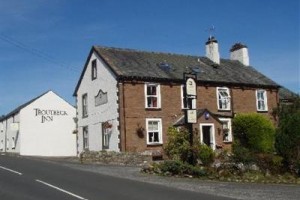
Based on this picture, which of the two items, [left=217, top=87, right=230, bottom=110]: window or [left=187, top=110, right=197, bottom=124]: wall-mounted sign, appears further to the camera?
[left=217, top=87, right=230, bottom=110]: window

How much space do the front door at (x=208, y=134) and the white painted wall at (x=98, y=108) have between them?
20.7 ft

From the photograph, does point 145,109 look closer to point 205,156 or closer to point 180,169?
point 205,156

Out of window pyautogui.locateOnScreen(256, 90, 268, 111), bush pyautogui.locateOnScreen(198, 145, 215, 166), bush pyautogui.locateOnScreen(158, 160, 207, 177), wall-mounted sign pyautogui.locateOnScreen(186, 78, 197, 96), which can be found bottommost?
bush pyautogui.locateOnScreen(158, 160, 207, 177)

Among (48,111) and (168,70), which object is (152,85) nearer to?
(168,70)

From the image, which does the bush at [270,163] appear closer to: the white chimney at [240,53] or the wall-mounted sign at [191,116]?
the wall-mounted sign at [191,116]

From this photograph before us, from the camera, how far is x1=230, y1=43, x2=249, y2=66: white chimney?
46.7 m

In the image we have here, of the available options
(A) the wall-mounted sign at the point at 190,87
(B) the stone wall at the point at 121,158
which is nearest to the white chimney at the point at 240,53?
(B) the stone wall at the point at 121,158

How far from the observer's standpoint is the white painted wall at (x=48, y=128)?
54.2m

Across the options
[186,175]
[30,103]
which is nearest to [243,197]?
[186,175]

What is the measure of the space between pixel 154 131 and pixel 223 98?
7.63 m

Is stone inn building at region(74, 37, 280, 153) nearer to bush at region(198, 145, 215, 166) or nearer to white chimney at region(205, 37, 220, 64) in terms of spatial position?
white chimney at region(205, 37, 220, 64)

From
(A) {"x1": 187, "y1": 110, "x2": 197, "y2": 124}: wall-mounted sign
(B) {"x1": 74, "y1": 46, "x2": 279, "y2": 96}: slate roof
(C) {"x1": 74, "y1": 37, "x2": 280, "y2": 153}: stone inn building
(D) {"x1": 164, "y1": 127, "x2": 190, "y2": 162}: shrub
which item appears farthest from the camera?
Answer: (B) {"x1": 74, "y1": 46, "x2": 279, "y2": 96}: slate roof

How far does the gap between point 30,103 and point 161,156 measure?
25.5 meters

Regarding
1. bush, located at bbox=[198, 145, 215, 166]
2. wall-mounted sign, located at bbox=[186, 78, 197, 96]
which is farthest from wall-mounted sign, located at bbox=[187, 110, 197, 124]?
bush, located at bbox=[198, 145, 215, 166]
